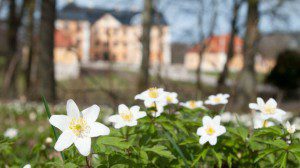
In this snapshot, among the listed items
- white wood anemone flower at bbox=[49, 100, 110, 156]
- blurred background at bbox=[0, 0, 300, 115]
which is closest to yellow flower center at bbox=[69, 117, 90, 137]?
white wood anemone flower at bbox=[49, 100, 110, 156]

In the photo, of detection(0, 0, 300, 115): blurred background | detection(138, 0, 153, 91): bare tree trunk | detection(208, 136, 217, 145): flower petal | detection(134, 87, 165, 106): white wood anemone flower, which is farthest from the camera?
detection(138, 0, 153, 91): bare tree trunk

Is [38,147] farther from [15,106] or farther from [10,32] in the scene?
[10,32]

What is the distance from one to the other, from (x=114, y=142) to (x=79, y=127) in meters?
0.15

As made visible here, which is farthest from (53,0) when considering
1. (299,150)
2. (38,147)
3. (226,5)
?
(299,150)

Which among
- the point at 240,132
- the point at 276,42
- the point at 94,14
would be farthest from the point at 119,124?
the point at 276,42

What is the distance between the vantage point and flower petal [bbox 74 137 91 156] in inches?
41.8

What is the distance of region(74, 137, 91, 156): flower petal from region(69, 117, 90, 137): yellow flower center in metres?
0.02

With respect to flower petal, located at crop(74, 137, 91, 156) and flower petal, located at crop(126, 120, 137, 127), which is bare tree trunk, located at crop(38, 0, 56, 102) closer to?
flower petal, located at crop(126, 120, 137, 127)

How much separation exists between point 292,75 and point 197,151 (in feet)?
54.3

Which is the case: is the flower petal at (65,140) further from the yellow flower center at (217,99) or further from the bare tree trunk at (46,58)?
the bare tree trunk at (46,58)

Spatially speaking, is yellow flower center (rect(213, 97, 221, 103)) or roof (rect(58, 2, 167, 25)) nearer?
yellow flower center (rect(213, 97, 221, 103))

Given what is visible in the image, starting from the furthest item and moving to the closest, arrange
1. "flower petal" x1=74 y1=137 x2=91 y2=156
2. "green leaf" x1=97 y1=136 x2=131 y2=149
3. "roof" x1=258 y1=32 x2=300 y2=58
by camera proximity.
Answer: "roof" x1=258 y1=32 x2=300 y2=58 < "green leaf" x1=97 y1=136 x2=131 y2=149 < "flower petal" x1=74 y1=137 x2=91 y2=156

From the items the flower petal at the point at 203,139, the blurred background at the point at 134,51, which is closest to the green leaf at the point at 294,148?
the flower petal at the point at 203,139

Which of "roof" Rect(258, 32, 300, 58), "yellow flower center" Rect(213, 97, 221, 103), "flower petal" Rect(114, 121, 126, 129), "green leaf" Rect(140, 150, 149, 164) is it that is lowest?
"roof" Rect(258, 32, 300, 58)
